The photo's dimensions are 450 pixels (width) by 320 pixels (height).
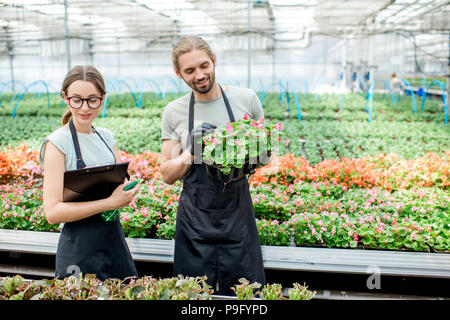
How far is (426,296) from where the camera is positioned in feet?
7.54

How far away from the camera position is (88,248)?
5.00 feet

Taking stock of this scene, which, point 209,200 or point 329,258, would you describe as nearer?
point 209,200

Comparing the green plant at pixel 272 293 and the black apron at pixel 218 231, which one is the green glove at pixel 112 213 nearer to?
the black apron at pixel 218 231

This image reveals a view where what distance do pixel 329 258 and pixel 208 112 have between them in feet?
4.12

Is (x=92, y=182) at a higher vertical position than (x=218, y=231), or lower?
higher

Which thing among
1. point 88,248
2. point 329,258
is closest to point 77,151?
point 88,248

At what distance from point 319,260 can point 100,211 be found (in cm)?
143

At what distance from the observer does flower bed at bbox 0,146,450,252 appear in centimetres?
253

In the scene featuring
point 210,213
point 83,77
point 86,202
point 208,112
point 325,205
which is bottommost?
point 325,205

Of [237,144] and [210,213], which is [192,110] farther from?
[210,213]

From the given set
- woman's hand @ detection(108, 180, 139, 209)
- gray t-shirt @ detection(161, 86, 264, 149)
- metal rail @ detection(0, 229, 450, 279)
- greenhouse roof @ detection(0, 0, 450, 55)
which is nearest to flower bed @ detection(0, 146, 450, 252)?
metal rail @ detection(0, 229, 450, 279)

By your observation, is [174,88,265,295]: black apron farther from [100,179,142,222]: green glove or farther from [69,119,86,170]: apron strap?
[69,119,86,170]: apron strap

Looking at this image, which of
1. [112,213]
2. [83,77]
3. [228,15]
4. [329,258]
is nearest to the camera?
[83,77]

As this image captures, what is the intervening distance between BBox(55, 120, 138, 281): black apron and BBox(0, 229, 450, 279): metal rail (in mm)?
833
